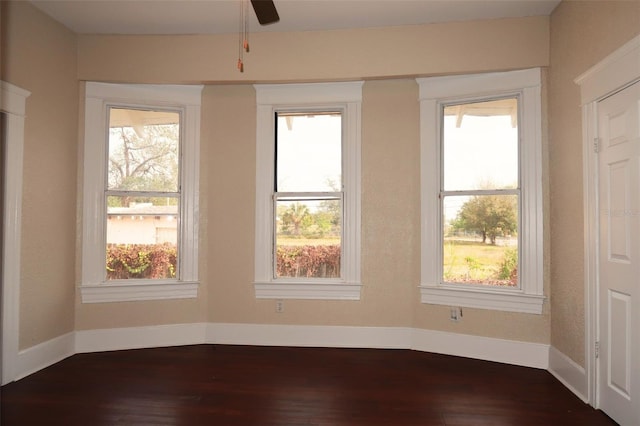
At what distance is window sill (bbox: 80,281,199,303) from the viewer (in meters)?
4.28

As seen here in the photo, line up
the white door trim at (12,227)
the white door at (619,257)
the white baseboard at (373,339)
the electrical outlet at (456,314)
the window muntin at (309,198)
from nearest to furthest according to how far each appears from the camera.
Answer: the white door at (619,257) < the white door trim at (12,227) < the white baseboard at (373,339) < the electrical outlet at (456,314) < the window muntin at (309,198)

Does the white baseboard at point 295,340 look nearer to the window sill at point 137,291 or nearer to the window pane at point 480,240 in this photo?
the window sill at point 137,291

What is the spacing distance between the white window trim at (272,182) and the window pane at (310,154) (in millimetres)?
86

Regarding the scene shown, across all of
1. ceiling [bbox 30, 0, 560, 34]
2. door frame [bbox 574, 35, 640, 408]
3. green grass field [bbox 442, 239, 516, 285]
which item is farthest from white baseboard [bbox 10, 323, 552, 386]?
ceiling [bbox 30, 0, 560, 34]

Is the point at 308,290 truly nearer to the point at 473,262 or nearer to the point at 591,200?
the point at 473,262

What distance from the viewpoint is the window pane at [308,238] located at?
453 cm

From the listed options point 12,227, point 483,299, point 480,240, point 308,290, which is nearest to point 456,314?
point 483,299

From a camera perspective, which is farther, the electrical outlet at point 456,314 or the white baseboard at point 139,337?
the white baseboard at point 139,337

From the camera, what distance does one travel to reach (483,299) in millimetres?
4031

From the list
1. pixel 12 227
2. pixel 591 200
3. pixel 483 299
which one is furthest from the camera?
pixel 483 299

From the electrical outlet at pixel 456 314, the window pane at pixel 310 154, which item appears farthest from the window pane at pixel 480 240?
the window pane at pixel 310 154

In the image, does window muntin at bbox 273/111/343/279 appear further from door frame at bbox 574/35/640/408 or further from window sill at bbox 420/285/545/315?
door frame at bbox 574/35/640/408

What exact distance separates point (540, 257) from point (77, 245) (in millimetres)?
4075

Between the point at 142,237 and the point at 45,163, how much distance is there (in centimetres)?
106
